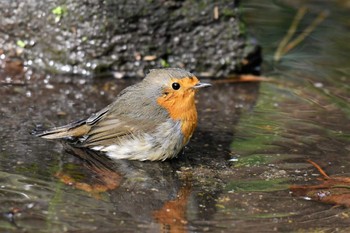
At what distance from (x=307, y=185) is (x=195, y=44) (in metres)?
3.12

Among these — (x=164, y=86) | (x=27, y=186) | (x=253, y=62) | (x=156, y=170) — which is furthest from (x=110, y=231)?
(x=253, y=62)

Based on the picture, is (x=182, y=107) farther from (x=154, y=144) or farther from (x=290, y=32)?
(x=290, y=32)

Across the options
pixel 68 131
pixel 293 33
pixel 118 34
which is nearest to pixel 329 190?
pixel 68 131

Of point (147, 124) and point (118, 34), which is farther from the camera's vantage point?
point (118, 34)

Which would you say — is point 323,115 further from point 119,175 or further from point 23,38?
point 23,38

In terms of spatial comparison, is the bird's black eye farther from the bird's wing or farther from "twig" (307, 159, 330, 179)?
"twig" (307, 159, 330, 179)

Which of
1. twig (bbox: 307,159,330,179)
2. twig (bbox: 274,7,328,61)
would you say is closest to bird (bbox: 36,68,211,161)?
twig (bbox: 307,159,330,179)

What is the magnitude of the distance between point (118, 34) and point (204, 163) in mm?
2527

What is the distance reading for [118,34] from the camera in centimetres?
802

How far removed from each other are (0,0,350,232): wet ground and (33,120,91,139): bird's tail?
75mm

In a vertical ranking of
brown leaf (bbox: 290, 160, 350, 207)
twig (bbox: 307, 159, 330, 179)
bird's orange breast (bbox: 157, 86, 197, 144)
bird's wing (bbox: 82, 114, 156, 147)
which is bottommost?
brown leaf (bbox: 290, 160, 350, 207)

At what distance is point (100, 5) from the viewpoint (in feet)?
25.8

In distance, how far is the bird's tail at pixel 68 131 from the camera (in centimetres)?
616

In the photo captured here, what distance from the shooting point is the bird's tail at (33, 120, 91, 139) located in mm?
6156
